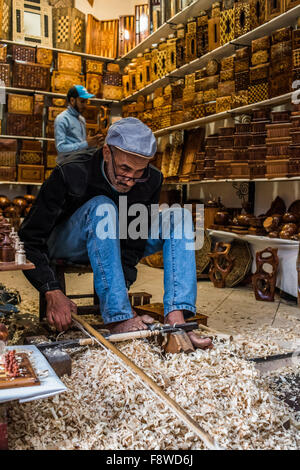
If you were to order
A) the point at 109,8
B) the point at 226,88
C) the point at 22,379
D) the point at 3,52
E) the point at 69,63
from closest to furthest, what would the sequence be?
the point at 22,379 → the point at 226,88 → the point at 3,52 → the point at 69,63 → the point at 109,8

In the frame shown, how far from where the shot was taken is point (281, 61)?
3.89 metres

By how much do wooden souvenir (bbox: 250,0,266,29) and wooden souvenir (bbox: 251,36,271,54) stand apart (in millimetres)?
158

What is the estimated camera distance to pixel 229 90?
4.63 metres

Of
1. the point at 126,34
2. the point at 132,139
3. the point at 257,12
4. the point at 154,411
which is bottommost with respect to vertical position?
the point at 154,411

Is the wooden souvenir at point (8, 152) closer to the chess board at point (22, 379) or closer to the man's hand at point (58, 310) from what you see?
the man's hand at point (58, 310)

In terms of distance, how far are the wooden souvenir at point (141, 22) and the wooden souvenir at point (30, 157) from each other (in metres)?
2.22

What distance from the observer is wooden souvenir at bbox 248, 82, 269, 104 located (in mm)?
4164

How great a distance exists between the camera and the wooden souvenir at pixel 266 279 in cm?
382

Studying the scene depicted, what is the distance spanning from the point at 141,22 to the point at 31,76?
177 cm

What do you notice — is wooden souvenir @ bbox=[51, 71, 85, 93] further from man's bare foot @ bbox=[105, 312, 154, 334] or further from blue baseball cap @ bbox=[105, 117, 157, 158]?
man's bare foot @ bbox=[105, 312, 154, 334]

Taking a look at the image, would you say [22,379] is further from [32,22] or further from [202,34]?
[32,22]

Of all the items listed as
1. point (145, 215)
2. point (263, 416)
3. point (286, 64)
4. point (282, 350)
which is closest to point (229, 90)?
point (286, 64)

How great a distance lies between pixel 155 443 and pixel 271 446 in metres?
0.34

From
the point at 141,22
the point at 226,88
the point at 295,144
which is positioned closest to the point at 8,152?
the point at 141,22
